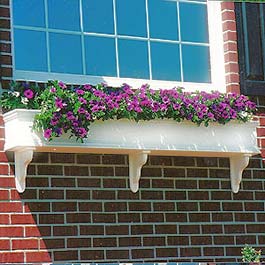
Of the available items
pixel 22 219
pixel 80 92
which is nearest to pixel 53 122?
pixel 80 92

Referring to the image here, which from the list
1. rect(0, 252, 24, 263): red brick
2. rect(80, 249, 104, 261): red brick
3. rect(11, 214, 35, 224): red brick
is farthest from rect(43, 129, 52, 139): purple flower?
rect(80, 249, 104, 261): red brick

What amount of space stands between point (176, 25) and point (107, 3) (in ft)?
2.15

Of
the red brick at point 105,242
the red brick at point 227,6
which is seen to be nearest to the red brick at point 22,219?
the red brick at point 105,242

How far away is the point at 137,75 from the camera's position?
6.80 m

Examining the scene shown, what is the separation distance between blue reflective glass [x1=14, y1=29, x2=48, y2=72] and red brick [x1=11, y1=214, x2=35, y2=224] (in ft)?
3.74

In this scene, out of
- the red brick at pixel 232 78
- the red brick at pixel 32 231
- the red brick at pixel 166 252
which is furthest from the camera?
the red brick at pixel 232 78

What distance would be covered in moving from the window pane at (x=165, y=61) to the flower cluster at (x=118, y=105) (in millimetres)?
384

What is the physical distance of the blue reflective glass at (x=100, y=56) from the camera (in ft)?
21.8

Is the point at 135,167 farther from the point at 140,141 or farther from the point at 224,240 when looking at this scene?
the point at 224,240

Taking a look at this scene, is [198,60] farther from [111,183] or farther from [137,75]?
[111,183]

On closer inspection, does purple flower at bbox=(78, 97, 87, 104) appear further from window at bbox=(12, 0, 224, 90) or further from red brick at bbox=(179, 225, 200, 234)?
red brick at bbox=(179, 225, 200, 234)

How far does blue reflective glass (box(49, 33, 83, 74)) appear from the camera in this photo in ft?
21.2

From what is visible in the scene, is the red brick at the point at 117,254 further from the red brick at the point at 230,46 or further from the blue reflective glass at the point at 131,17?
the red brick at the point at 230,46

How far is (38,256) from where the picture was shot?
6.00m
